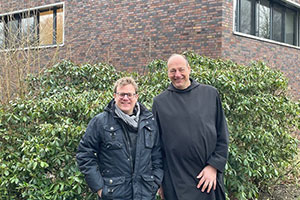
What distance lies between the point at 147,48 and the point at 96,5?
3008 millimetres

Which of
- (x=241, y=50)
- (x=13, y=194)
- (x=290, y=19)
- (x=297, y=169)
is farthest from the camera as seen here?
(x=290, y=19)

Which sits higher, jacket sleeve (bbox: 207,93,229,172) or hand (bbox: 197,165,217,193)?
jacket sleeve (bbox: 207,93,229,172)

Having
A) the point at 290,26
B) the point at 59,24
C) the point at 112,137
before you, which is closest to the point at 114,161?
the point at 112,137

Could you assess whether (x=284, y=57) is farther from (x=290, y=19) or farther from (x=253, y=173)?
(x=253, y=173)

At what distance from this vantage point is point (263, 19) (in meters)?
12.6

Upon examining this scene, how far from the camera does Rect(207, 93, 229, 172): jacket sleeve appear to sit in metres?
3.50

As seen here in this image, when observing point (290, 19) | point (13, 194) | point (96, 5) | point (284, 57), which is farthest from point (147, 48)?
point (13, 194)

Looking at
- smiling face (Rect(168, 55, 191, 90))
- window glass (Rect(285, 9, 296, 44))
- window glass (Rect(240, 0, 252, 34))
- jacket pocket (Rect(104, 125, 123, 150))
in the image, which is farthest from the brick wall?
jacket pocket (Rect(104, 125, 123, 150))

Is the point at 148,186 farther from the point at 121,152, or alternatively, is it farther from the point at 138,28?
the point at 138,28

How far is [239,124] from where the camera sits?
19.2 ft

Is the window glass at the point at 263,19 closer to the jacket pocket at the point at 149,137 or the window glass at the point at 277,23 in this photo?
the window glass at the point at 277,23

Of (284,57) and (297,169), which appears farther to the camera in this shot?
(284,57)

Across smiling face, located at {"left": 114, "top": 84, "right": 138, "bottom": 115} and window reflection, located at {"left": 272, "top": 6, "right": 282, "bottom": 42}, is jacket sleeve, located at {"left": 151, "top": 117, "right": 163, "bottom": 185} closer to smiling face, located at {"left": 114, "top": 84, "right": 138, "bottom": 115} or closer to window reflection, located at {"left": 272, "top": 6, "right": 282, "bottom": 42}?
smiling face, located at {"left": 114, "top": 84, "right": 138, "bottom": 115}

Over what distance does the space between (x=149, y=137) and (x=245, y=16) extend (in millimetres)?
9389
